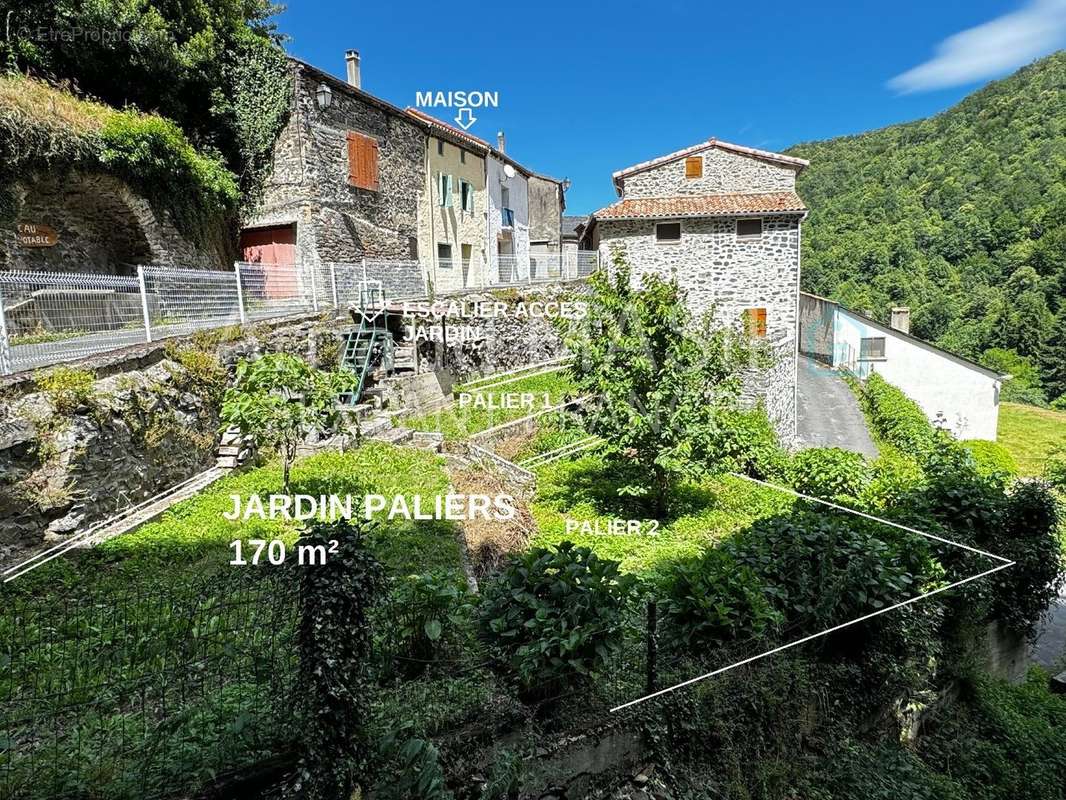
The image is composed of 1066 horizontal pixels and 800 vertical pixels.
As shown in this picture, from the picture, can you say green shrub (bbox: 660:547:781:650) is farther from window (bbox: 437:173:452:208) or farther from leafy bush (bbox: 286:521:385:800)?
window (bbox: 437:173:452:208)

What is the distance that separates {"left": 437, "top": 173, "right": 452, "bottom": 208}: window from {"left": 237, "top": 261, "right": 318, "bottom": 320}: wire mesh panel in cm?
1009

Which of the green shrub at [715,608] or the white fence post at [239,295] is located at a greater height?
the white fence post at [239,295]

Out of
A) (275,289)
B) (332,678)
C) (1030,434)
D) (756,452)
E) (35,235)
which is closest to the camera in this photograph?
(332,678)

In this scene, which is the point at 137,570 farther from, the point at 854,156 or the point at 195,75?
the point at 854,156

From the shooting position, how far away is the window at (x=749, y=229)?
17953 mm

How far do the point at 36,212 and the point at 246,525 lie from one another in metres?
10.4

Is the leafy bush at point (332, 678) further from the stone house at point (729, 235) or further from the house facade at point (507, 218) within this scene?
the house facade at point (507, 218)

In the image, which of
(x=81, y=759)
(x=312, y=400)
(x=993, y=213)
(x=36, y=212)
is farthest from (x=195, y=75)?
(x=993, y=213)

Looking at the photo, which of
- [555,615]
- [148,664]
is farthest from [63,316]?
[555,615]

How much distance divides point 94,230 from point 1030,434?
36.8 metres

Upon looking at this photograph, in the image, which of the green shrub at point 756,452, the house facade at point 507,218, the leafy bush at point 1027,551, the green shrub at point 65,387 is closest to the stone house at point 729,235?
the green shrub at point 756,452

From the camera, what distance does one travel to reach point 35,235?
12695mm

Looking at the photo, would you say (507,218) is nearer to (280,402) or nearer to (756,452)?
(756,452)

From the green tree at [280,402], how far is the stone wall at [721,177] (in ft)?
48.5
